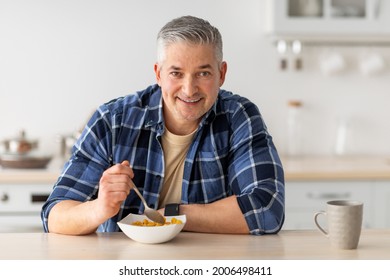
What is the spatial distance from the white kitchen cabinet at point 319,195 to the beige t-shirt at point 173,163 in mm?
1269

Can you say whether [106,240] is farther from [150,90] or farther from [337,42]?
[337,42]

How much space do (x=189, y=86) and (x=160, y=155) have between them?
0.94 ft

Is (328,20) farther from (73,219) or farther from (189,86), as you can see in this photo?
(73,219)

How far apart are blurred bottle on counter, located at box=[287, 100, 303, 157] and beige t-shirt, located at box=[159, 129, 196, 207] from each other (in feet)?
5.99

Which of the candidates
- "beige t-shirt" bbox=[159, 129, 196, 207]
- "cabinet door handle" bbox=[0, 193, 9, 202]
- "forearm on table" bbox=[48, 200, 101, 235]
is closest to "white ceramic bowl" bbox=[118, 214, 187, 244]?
"forearm on table" bbox=[48, 200, 101, 235]

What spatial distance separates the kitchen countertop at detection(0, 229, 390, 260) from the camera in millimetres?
1556

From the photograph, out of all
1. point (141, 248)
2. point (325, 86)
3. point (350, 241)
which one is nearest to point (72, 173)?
point (141, 248)

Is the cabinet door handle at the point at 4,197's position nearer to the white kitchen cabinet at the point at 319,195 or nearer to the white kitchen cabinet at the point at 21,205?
the white kitchen cabinet at the point at 21,205

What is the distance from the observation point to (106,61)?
3.77 m

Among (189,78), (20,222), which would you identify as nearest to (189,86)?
(189,78)

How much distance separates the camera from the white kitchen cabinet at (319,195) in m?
3.27

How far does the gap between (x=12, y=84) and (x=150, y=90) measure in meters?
1.83

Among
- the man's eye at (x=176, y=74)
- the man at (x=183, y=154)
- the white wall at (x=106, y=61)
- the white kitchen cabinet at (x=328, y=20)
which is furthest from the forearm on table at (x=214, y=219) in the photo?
the white wall at (x=106, y=61)

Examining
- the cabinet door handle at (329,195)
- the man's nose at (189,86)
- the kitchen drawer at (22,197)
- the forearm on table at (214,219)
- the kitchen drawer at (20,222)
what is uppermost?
the man's nose at (189,86)
